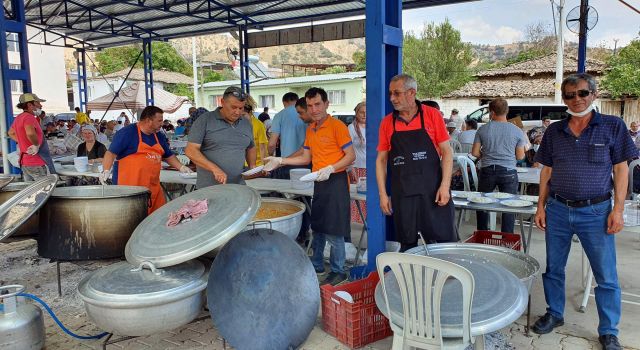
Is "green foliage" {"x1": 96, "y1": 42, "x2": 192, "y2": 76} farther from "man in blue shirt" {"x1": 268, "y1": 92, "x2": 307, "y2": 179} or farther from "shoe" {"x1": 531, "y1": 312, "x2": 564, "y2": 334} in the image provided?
"shoe" {"x1": 531, "y1": 312, "x2": 564, "y2": 334}

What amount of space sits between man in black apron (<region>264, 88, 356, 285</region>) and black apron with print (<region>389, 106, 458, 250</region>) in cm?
67

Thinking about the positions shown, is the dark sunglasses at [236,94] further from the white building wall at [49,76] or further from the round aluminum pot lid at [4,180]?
the white building wall at [49,76]

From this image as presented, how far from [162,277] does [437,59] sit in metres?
33.5

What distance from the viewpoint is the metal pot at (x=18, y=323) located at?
8.65ft

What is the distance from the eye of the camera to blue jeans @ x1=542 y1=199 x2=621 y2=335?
8.90ft

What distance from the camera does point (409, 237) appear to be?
310cm

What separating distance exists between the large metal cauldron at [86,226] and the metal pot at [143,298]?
714mm

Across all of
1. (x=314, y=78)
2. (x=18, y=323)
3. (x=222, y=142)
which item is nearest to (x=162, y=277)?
(x=18, y=323)

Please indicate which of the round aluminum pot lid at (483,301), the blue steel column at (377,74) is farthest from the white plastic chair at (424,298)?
the blue steel column at (377,74)

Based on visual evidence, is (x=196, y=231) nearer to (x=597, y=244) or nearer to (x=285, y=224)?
(x=285, y=224)

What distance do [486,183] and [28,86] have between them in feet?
23.4

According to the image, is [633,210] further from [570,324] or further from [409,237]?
[409,237]

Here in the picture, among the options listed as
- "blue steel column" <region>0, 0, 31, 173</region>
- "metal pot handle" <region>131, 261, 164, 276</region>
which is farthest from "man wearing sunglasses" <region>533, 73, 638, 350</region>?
"blue steel column" <region>0, 0, 31, 173</region>

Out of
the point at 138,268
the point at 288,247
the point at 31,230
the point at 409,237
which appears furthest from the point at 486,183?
the point at 31,230
